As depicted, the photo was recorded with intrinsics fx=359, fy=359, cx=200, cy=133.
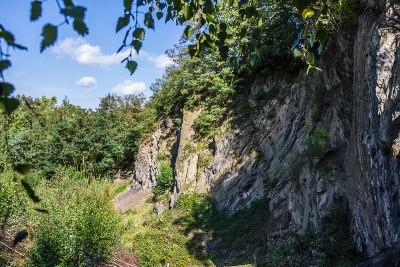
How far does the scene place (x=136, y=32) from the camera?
57.2 inches

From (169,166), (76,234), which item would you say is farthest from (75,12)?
(169,166)

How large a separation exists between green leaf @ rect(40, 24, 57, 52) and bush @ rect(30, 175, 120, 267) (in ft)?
29.2

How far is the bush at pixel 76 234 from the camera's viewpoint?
8875 millimetres

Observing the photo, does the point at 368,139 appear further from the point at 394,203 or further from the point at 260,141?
the point at 260,141

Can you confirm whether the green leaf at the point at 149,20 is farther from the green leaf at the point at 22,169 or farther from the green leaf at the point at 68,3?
the green leaf at the point at 22,169

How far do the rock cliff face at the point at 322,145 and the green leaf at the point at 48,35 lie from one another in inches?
194

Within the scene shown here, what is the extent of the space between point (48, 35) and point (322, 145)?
31.8 ft

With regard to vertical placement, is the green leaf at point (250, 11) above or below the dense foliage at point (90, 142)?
below

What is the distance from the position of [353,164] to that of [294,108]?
24.9ft

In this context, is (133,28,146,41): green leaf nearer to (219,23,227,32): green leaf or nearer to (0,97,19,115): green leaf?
(219,23,227,32): green leaf

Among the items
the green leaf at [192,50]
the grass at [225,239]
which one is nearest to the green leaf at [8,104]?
the green leaf at [192,50]

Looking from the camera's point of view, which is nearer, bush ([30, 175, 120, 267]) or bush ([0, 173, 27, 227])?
bush ([30, 175, 120, 267])

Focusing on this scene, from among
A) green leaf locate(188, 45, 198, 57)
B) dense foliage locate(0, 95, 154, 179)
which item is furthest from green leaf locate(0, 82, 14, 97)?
dense foliage locate(0, 95, 154, 179)

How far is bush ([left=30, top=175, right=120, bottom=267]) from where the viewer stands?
8875 millimetres
